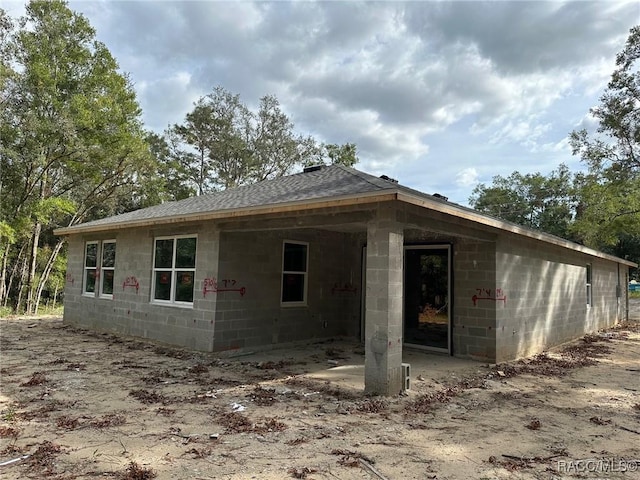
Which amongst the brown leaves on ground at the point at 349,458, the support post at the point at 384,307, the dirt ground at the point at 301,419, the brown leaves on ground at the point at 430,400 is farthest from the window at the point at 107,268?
the brown leaves on ground at the point at 349,458

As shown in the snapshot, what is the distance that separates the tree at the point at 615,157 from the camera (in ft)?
54.5

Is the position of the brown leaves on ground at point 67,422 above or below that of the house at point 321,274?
below

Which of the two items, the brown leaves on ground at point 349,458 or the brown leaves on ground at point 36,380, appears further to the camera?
the brown leaves on ground at point 36,380

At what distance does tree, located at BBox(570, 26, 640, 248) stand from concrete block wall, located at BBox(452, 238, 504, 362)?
1358cm

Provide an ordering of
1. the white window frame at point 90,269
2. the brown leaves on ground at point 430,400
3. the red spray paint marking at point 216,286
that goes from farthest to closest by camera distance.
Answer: the white window frame at point 90,269 < the red spray paint marking at point 216,286 < the brown leaves on ground at point 430,400

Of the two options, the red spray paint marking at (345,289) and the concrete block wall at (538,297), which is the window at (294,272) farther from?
the concrete block wall at (538,297)

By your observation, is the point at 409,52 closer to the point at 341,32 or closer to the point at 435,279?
the point at 341,32

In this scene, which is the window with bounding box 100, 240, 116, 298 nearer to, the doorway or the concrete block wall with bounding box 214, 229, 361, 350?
the concrete block wall with bounding box 214, 229, 361, 350

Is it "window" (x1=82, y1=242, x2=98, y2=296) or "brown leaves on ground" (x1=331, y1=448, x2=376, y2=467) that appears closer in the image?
"brown leaves on ground" (x1=331, y1=448, x2=376, y2=467)

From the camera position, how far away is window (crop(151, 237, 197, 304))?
8.68 m

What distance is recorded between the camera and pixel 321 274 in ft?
33.1

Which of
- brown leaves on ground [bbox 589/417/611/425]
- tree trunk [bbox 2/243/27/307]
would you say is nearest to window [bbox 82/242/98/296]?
tree trunk [bbox 2/243/27/307]

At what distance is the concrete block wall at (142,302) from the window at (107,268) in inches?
8.2

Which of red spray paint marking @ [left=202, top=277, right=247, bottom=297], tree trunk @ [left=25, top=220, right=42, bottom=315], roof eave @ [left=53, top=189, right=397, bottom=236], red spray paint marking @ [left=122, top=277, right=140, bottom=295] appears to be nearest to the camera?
roof eave @ [left=53, top=189, right=397, bottom=236]
